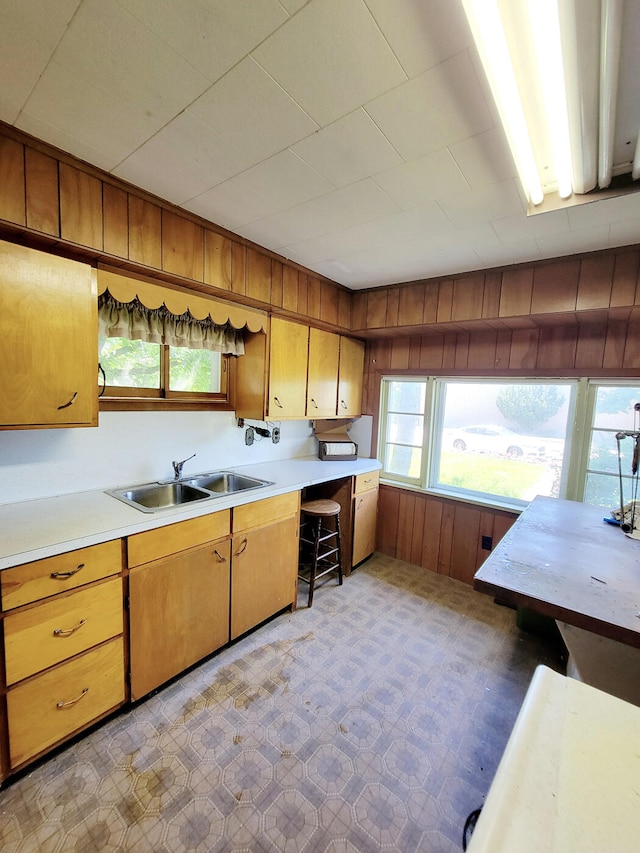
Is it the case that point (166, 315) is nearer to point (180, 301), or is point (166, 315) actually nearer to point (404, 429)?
point (180, 301)

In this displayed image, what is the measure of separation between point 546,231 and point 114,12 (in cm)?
191

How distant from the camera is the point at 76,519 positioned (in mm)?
1580

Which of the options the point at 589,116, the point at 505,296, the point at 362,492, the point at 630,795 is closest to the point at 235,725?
the point at 630,795

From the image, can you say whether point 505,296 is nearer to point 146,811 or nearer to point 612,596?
point 612,596

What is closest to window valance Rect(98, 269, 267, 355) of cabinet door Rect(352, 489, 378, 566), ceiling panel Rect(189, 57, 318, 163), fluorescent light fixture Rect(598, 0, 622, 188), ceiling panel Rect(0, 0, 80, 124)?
ceiling panel Rect(0, 0, 80, 124)

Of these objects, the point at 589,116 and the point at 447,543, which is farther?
the point at 447,543

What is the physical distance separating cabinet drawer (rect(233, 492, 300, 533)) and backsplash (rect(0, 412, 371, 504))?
2.00 ft

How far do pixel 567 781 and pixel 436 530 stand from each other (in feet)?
8.62

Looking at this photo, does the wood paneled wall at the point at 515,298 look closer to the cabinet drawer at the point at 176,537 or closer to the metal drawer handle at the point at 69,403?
the cabinet drawer at the point at 176,537

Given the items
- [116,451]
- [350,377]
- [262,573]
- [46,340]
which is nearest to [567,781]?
[262,573]

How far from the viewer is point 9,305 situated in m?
1.37

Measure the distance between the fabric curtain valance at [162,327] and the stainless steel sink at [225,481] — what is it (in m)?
0.86

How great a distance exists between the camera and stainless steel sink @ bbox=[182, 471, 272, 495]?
2422 millimetres

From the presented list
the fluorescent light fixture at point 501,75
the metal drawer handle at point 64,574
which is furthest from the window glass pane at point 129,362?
the fluorescent light fixture at point 501,75
